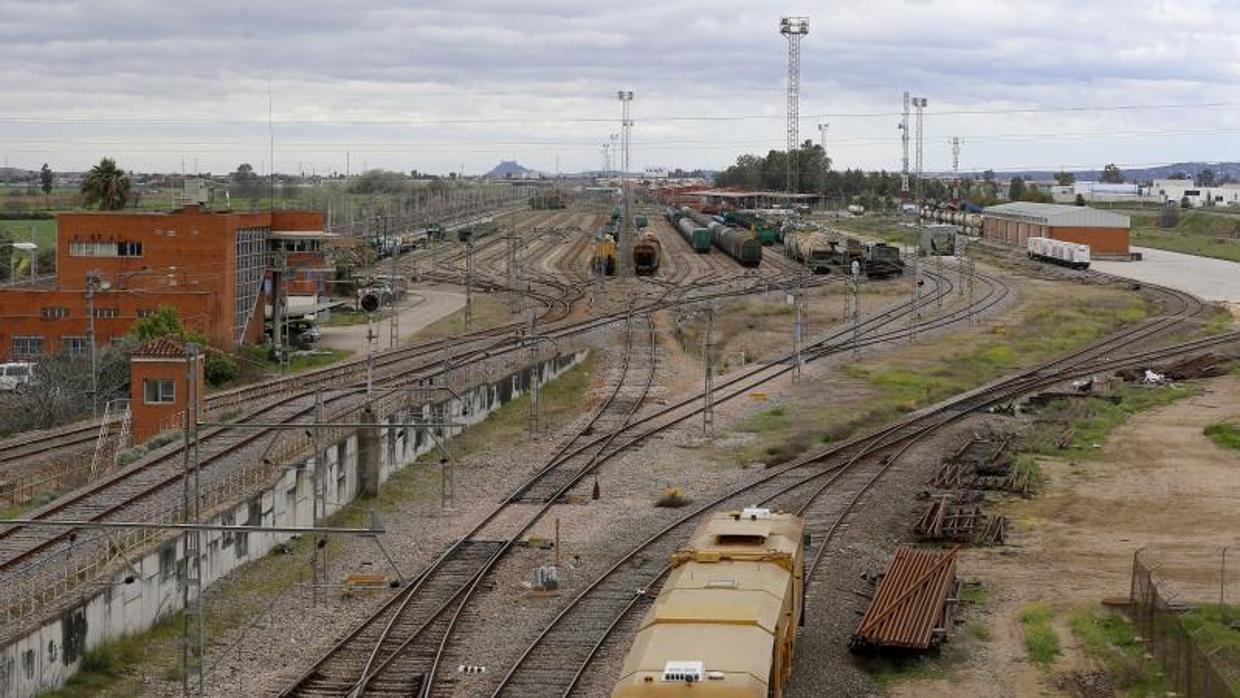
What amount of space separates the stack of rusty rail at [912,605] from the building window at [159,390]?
20457 mm

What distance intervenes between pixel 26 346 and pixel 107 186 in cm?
2461

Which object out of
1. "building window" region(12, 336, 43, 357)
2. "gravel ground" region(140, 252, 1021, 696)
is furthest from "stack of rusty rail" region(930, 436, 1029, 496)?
"building window" region(12, 336, 43, 357)

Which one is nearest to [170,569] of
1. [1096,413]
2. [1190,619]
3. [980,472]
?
[1190,619]

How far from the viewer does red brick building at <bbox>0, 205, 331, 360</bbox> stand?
59031mm

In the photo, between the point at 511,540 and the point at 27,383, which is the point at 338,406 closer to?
the point at 511,540

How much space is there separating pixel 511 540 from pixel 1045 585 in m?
10.5

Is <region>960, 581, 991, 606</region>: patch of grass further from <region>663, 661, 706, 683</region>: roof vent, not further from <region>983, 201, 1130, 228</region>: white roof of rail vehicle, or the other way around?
<region>983, 201, 1130, 228</region>: white roof of rail vehicle

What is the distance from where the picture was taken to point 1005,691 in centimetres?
2266

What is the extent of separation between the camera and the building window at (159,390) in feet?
131

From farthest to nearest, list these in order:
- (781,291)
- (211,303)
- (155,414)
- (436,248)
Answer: (436,248) < (781,291) < (211,303) < (155,414)

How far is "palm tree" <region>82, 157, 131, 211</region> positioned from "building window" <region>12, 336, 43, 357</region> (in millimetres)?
24213

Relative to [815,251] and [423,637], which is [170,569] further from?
[815,251]

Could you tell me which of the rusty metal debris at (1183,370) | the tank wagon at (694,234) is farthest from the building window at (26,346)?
the tank wagon at (694,234)

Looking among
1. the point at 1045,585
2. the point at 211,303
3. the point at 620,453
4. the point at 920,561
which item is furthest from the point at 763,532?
the point at 211,303
